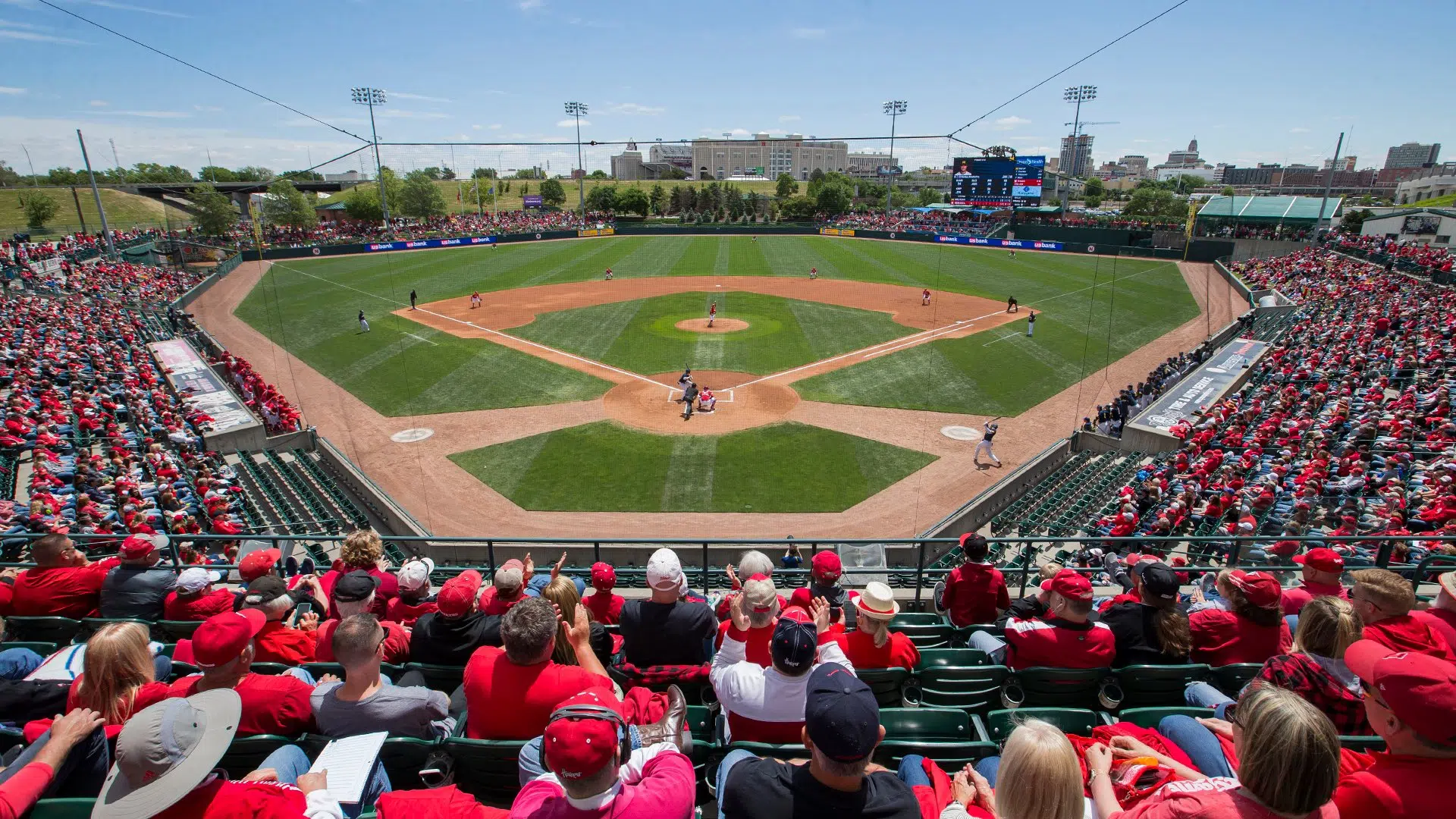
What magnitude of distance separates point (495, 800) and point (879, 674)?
2553 millimetres

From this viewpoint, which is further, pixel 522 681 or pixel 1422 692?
pixel 522 681

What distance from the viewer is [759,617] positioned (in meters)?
4.49

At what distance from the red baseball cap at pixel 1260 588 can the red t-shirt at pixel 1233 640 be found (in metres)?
0.19

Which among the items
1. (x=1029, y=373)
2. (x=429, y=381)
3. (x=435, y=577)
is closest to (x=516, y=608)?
(x=435, y=577)

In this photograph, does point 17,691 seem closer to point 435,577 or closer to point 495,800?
point 495,800

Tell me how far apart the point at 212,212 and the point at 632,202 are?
169 feet

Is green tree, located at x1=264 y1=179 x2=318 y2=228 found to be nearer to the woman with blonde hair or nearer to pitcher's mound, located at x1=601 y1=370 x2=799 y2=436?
pitcher's mound, located at x1=601 y1=370 x2=799 y2=436

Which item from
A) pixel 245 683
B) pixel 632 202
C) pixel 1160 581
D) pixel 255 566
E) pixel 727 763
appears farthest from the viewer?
pixel 632 202

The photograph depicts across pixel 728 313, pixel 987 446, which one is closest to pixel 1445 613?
pixel 987 446

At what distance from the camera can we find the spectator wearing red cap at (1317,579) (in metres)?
5.66

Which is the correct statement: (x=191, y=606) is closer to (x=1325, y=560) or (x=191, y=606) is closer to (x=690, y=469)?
(x=1325, y=560)

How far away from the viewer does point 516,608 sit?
3.79 meters

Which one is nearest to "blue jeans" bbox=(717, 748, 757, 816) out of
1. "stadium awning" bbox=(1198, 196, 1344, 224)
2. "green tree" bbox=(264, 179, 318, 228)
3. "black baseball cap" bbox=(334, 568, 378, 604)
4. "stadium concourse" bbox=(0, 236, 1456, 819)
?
"stadium concourse" bbox=(0, 236, 1456, 819)

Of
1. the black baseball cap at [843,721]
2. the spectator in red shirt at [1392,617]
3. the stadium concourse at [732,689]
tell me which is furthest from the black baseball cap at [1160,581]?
the black baseball cap at [843,721]
